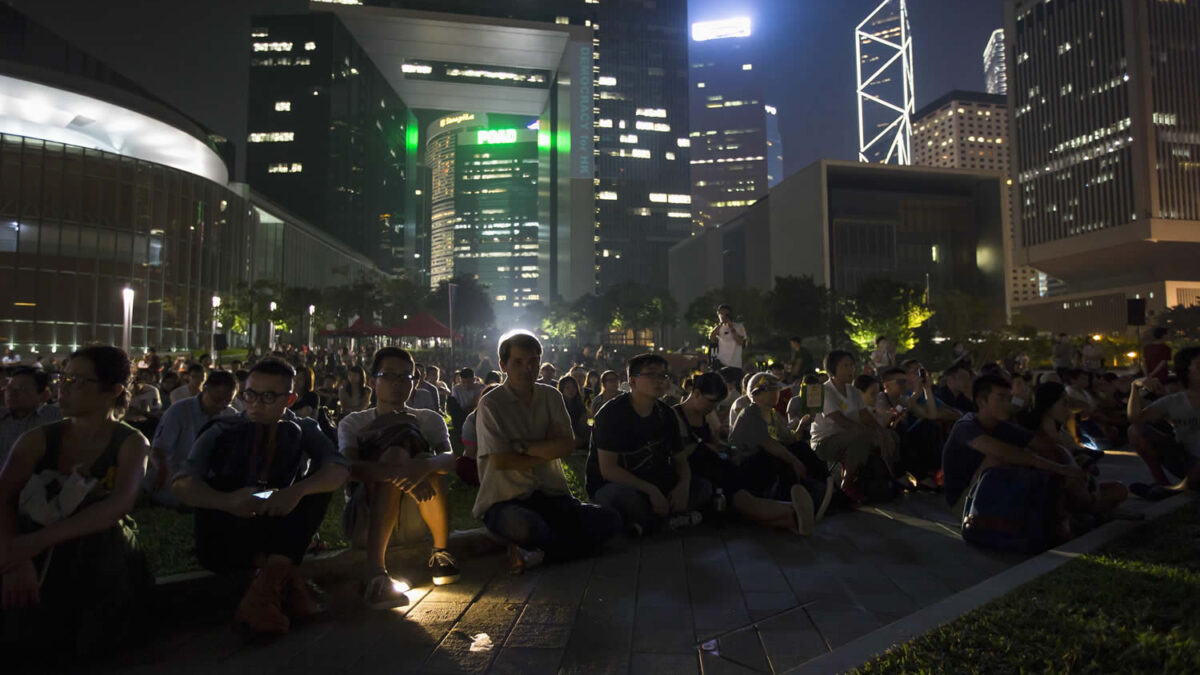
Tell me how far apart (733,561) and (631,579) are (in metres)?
0.82

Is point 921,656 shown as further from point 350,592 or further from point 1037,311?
point 1037,311

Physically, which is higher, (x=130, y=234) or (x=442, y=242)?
(x=442, y=242)

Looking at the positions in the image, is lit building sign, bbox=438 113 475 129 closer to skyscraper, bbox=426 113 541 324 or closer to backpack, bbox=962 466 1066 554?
skyscraper, bbox=426 113 541 324

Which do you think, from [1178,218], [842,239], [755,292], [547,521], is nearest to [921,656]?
[547,521]

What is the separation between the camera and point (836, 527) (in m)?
5.52

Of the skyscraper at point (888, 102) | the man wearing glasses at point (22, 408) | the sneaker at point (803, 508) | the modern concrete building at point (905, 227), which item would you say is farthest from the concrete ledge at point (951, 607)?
the skyscraper at point (888, 102)

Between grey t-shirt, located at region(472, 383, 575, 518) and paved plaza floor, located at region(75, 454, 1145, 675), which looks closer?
paved plaza floor, located at region(75, 454, 1145, 675)

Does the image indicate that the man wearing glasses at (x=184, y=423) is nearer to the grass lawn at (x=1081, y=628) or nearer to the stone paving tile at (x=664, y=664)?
the stone paving tile at (x=664, y=664)

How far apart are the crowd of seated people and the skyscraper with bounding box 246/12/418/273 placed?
300 ft

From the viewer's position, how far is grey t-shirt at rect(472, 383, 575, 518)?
4301 millimetres

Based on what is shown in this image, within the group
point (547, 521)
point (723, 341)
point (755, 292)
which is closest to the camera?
point (547, 521)

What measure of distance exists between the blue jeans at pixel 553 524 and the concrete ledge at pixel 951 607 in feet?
6.53

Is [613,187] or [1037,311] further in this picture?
[613,187]

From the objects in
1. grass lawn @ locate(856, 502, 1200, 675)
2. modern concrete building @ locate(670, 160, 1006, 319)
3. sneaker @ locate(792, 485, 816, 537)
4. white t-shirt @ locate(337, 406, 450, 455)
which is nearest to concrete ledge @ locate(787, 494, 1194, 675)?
grass lawn @ locate(856, 502, 1200, 675)
